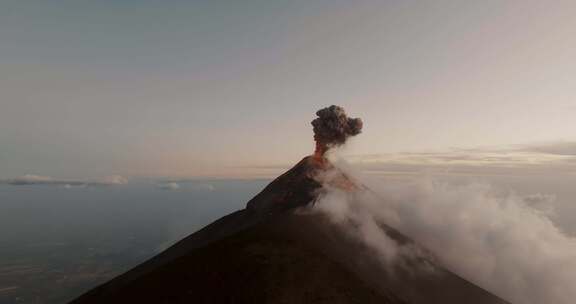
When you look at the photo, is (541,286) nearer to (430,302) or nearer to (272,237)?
(430,302)

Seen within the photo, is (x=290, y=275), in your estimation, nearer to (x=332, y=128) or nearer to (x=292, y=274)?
(x=292, y=274)

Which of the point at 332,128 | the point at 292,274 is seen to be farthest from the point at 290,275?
the point at 332,128

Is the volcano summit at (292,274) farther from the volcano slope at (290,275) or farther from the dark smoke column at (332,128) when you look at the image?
the dark smoke column at (332,128)

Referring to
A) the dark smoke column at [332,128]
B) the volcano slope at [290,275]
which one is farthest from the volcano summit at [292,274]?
the dark smoke column at [332,128]

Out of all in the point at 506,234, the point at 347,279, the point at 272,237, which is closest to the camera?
the point at 347,279

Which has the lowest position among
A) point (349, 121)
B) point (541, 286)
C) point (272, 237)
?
point (541, 286)

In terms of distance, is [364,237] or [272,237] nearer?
[272,237]

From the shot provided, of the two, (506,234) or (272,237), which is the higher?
(272,237)

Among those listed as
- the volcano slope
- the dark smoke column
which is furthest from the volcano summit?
the dark smoke column

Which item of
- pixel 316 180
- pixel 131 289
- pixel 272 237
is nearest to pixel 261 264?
pixel 272 237
